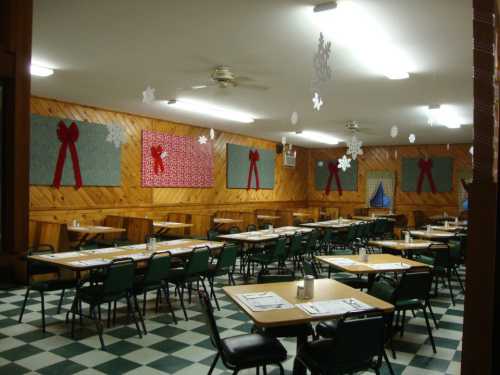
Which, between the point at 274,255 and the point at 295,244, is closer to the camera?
the point at 274,255

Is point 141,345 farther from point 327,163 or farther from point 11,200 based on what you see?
point 327,163

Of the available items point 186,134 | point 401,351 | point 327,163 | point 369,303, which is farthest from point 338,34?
point 327,163

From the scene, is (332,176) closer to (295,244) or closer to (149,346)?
(295,244)

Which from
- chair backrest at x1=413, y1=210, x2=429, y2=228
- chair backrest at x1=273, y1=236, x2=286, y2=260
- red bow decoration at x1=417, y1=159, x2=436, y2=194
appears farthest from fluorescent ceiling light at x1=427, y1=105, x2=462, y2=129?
chair backrest at x1=413, y1=210, x2=429, y2=228

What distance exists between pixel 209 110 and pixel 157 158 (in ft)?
7.24

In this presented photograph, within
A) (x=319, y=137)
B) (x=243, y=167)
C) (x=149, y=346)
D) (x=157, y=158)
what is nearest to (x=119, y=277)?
(x=149, y=346)

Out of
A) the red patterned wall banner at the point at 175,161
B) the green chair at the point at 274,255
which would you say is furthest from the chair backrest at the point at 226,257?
the red patterned wall banner at the point at 175,161

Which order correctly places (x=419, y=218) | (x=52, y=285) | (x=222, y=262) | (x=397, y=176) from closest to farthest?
(x=52, y=285)
(x=222, y=262)
(x=419, y=218)
(x=397, y=176)

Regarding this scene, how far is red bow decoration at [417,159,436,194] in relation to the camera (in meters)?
16.0

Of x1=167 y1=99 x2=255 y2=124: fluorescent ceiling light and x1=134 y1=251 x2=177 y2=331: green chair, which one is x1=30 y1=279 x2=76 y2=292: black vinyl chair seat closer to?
x1=134 y1=251 x2=177 y2=331: green chair

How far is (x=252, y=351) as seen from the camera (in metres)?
3.15

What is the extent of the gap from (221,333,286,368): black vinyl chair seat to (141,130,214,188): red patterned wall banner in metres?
8.10

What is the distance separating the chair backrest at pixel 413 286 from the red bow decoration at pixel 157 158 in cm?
811

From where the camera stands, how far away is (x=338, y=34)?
490 cm
